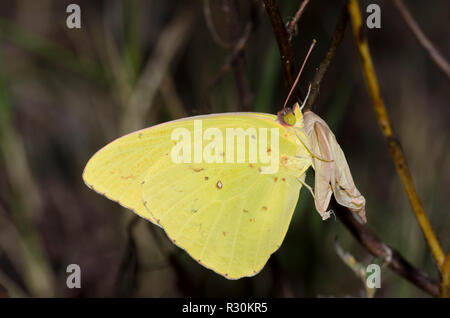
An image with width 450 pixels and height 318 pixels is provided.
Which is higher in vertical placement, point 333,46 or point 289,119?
point 333,46

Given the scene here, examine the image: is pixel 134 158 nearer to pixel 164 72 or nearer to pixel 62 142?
pixel 164 72

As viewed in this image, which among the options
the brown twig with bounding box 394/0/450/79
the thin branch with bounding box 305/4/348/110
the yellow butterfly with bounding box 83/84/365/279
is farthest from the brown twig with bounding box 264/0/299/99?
the brown twig with bounding box 394/0/450/79

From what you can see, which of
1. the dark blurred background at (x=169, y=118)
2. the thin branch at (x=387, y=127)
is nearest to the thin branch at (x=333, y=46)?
the thin branch at (x=387, y=127)

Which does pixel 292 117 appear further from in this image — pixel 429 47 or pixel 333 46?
pixel 429 47

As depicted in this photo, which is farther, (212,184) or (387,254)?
(212,184)

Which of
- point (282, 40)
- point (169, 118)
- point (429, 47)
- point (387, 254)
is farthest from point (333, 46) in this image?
point (169, 118)

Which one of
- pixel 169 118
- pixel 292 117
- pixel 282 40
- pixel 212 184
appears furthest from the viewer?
pixel 169 118
